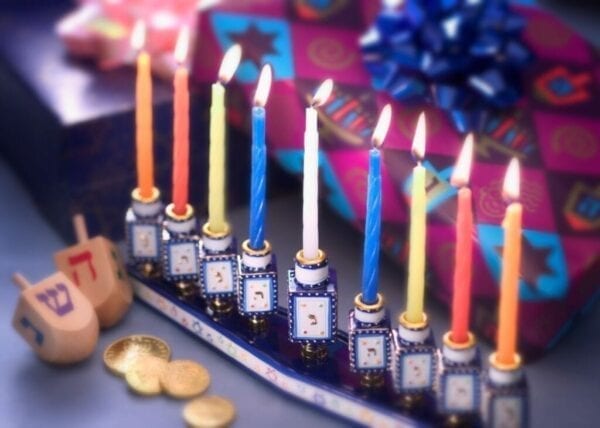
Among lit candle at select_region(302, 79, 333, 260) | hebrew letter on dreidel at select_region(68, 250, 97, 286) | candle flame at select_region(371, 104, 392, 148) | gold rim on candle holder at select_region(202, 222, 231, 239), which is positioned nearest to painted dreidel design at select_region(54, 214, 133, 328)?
hebrew letter on dreidel at select_region(68, 250, 97, 286)

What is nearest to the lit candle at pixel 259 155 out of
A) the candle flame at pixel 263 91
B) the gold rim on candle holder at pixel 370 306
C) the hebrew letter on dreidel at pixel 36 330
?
the candle flame at pixel 263 91

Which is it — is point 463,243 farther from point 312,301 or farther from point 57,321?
point 57,321

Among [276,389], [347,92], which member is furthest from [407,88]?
[276,389]

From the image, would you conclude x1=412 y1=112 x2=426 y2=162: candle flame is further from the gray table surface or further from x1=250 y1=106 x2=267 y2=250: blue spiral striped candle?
the gray table surface

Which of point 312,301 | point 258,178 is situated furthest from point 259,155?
point 312,301

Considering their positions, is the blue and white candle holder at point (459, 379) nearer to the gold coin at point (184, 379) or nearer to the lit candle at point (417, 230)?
the lit candle at point (417, 230)

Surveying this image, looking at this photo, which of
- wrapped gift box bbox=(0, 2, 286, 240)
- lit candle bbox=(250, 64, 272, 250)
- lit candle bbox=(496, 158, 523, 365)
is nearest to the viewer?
lit candle bbox=(496, 158, 523, 365)
